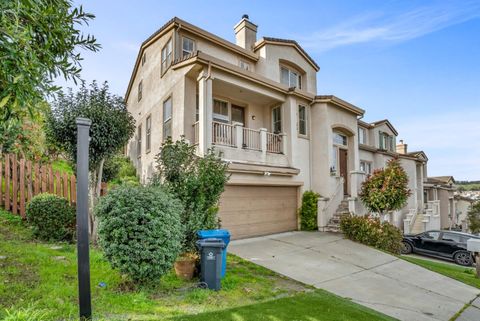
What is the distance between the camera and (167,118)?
528 inches

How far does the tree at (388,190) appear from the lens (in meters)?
13.3

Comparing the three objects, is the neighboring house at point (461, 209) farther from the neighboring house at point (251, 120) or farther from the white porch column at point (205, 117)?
the white porch column at point (205, 117)

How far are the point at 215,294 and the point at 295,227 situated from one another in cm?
878

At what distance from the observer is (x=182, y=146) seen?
8000 millimetres

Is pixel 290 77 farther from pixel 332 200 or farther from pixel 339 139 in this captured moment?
pixel 332 200

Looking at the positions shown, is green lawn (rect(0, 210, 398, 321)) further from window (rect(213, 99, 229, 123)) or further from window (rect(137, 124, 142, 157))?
window (rect(137, 124, 142, 157))

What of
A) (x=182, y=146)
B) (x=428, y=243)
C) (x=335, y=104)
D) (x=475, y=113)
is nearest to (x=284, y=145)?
(x=335, y=104)

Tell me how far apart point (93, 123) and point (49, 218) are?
3.02 meters

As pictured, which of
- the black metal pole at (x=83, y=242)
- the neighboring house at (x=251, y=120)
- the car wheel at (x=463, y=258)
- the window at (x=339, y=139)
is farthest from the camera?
the window at (x=339, y=139)

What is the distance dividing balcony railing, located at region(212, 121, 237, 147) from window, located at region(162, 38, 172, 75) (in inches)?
167

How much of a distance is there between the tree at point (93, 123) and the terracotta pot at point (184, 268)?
3959mm

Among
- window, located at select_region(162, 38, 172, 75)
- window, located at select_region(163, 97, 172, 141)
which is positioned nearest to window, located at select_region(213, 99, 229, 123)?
window, located at select_region(163, 97, 172, 141)

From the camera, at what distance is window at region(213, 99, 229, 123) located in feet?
44.4

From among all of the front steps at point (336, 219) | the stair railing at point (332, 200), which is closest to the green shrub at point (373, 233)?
the front steps at point (336, 219)
